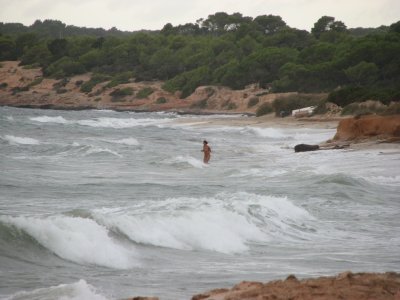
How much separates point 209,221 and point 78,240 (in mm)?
3215

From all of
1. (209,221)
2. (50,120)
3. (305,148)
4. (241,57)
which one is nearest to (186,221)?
(209,221)

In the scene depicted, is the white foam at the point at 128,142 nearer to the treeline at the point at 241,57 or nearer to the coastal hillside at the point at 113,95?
the treeline at the point at 241,57

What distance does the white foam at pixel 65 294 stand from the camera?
8.13 m

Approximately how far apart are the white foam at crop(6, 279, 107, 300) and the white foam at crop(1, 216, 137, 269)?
92.0 inches

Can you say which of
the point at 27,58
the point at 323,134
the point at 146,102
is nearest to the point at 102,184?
the point at 323,134

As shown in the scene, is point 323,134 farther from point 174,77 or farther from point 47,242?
point 174,77

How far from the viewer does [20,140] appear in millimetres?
36656

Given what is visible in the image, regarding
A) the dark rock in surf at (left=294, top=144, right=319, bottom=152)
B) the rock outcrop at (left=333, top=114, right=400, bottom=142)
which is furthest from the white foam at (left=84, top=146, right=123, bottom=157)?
the rock outcrop at (left=333, top=114, right=400, bottom=142)

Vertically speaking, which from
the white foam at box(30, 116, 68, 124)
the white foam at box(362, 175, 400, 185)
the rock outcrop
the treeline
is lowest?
the white foam at box(362, 175, 400, 185)

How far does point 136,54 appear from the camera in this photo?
104 meters

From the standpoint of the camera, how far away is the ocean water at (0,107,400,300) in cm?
1028

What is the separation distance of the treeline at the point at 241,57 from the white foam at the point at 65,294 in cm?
3631

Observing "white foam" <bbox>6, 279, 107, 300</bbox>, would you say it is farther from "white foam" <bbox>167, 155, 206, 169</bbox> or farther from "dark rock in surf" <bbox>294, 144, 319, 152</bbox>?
"dark rock in surf" <bbox>294, 144, 319, 152</bbox>

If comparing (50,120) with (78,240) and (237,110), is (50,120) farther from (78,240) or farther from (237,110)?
(78,240)
